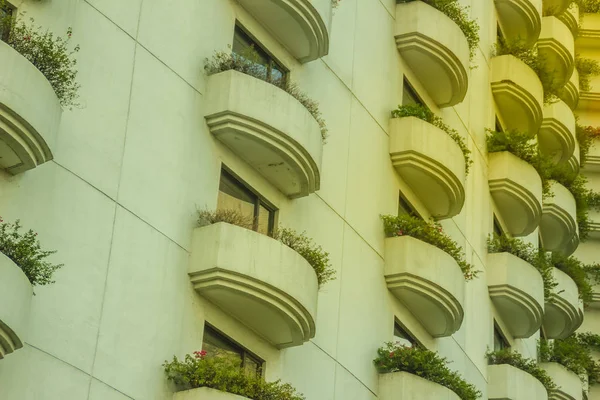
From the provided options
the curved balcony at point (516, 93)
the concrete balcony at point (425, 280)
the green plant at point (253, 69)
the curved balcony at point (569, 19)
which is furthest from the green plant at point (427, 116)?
the curved balcony at point (569, 19)

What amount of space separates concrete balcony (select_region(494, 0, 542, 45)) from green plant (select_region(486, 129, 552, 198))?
3.62 meters

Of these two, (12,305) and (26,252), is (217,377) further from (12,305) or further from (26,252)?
(12,305)

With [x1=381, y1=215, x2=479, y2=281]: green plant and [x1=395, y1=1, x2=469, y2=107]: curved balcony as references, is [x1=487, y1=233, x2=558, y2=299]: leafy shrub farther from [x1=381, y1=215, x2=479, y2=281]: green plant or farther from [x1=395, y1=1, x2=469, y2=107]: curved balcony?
[x1=381, y1=215, x2=479, y2=281]: green plant

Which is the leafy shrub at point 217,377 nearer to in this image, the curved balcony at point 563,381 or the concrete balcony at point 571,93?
the curved balcony at point 563,381

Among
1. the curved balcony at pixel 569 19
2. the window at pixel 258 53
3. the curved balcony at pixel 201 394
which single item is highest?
the curved balcony at pixel 569 19

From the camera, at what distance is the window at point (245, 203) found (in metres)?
21.0

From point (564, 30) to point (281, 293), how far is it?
23.9 meters

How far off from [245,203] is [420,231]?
583 cm

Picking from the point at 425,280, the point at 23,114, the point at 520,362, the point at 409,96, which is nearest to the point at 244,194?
the point at 425,280

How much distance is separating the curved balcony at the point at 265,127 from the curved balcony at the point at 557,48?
779 inches

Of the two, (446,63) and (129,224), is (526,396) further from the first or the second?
(129,224)

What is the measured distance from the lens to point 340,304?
23312 millimetres

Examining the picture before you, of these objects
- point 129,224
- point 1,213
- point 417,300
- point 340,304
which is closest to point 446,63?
point 417,300

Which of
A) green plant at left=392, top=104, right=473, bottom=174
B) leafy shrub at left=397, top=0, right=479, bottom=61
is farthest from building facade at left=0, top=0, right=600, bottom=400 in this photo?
leafy shrub at left=397, top=0, right=479, bottom=61
